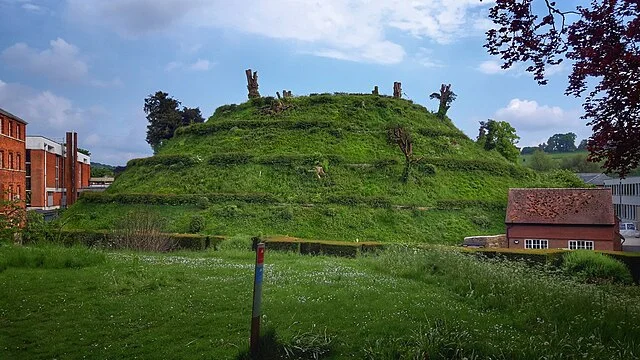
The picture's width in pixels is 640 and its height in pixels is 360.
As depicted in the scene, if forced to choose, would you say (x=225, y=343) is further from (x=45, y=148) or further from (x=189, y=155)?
(x=45, y=148)

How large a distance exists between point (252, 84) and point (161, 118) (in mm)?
16846

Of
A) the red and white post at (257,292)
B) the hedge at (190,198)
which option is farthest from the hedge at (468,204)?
the red and white post at (257,292)

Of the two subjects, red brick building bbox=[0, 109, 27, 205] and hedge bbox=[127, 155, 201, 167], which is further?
red brick building bbox=[0, 109, 27, 205]

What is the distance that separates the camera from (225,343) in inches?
295

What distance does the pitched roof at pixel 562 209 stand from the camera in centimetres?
3131

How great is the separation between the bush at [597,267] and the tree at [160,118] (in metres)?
56.7

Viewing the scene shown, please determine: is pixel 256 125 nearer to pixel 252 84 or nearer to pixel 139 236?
pixel 252 84

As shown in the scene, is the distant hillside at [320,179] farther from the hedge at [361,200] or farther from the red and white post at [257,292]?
the red and white post at [257,292]

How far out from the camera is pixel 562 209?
3172 cm

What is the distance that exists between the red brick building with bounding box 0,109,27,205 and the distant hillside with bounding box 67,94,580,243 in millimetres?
10133

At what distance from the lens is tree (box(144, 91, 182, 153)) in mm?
69125

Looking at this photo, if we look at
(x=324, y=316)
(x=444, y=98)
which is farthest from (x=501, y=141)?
(x=324, y=316)

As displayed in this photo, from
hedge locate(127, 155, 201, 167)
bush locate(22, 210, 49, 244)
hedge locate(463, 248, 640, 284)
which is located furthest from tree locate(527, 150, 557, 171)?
bush locate(22, 210, 49, 244)

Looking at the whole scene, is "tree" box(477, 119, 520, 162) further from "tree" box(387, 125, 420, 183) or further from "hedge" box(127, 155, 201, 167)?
"hedge" box(127, 155, 201, 167)
